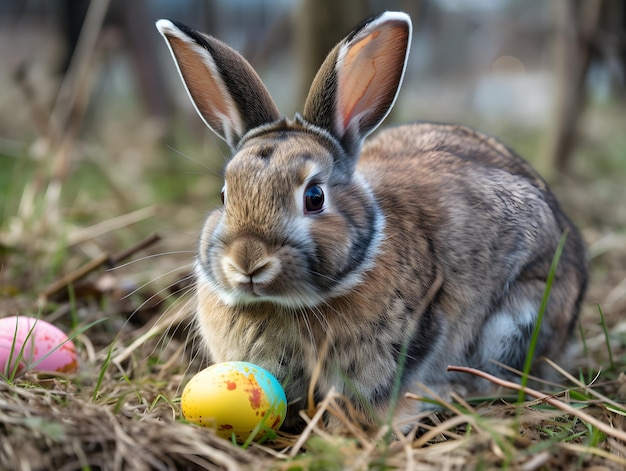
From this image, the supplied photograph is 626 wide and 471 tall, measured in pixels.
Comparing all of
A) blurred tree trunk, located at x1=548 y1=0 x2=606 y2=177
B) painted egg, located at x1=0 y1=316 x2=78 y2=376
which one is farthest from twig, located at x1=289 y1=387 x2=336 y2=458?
blurred tree trunk, located at x1=548 y1=0 x2=606 y2=177

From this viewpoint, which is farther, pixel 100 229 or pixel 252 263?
pixel 100 229

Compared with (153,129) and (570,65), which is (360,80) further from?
(153,129)

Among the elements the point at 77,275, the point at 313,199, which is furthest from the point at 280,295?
the point at 77,275

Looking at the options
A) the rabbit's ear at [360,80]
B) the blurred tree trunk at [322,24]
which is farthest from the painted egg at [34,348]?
the blurred tree trunk at [322,24]

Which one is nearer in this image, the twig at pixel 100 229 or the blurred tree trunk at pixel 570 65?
the twig at pixel 100 229

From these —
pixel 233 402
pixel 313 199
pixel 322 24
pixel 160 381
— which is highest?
pixel 322 24

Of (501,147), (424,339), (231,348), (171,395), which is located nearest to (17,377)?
(171,395)

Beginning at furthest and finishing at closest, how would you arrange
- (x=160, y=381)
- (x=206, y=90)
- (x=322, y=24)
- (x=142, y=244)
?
(x=322, y=24) → (x=142, y=244) → (x=160, y=381) → (x=206, y=90)

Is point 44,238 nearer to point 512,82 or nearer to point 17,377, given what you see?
point 17,377

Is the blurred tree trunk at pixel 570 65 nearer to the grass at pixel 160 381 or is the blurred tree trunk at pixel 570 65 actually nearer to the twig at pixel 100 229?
the grass at pixel 160 381
